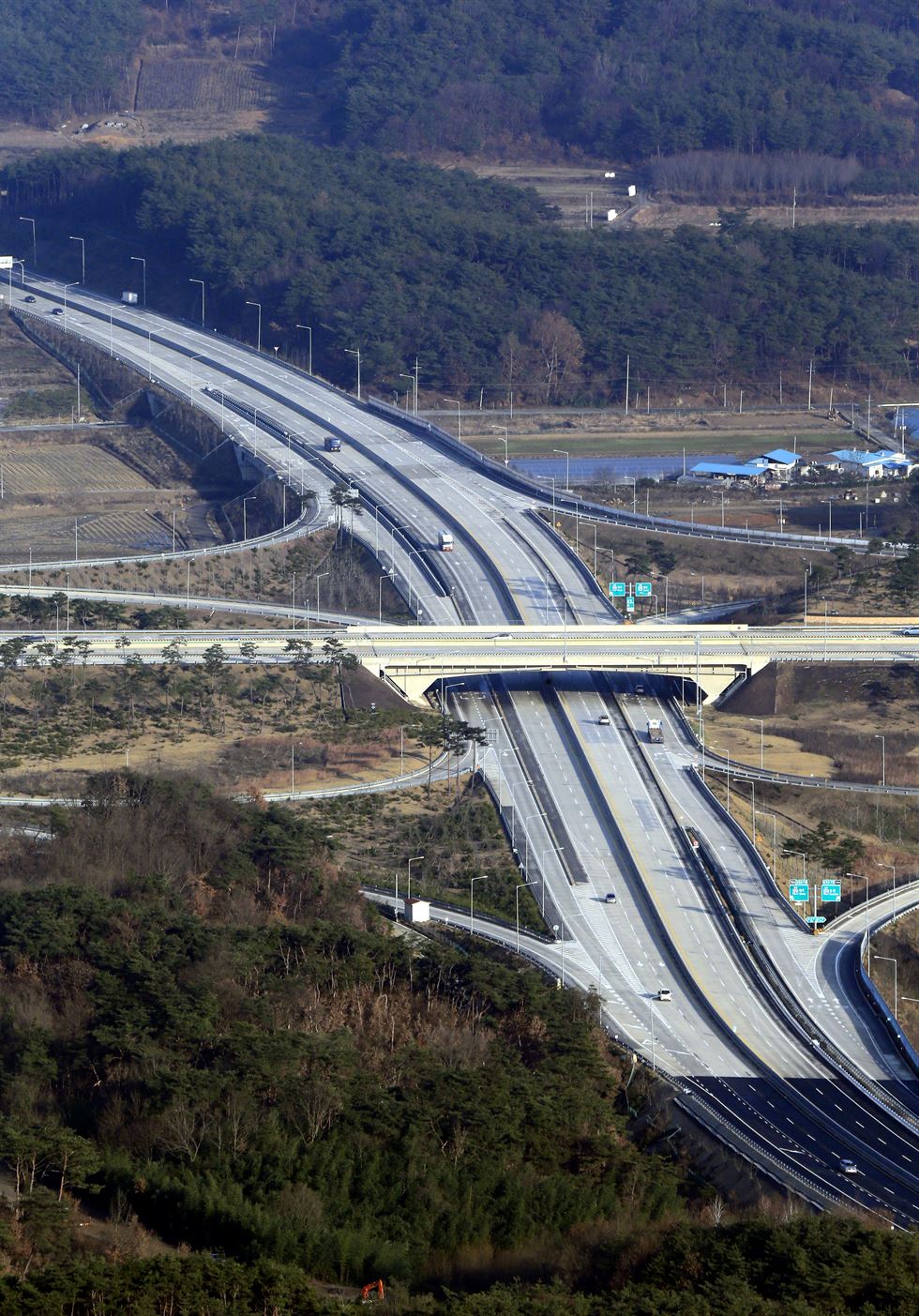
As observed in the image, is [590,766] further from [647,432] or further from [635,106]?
[635,106]

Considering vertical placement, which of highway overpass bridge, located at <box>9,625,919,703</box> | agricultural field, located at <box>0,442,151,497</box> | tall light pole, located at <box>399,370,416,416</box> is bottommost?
highway overpass bridge, located at <box>9,625,919,703</box>

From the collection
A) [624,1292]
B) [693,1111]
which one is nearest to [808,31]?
[693,1111]

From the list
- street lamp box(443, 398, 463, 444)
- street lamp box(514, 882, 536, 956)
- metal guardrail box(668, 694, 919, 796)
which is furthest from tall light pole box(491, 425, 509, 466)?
street lamp box(514, 882, 536, 956)

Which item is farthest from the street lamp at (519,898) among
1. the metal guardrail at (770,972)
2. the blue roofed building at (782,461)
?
the blue roofed building at (782,461)

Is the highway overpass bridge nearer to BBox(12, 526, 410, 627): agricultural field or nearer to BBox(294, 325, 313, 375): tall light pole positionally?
BBox(12, 526, 410, 627): agricultural field

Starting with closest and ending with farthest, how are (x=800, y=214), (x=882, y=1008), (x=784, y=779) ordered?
1. (x=882, y=1008)
2. (x=784, y=779)
3. (x=800, y=214)

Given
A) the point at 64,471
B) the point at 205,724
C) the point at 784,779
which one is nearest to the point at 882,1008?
the point at 784,779
